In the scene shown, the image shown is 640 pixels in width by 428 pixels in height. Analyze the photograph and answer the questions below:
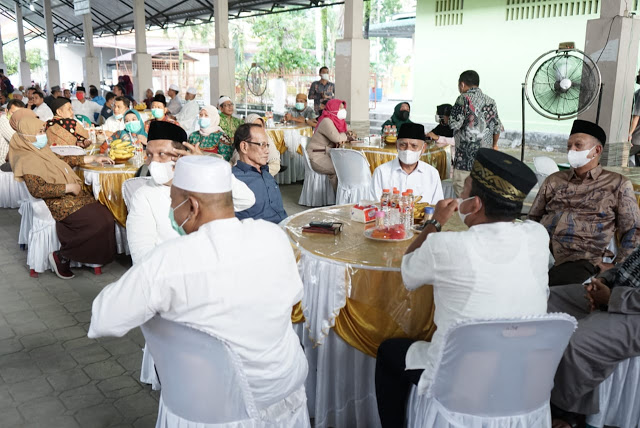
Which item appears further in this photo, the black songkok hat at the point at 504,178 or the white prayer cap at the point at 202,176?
the black songkok hat at the point at 504,178

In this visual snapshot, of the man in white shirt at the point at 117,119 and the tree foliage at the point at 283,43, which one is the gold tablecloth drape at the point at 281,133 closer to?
the man in white shirt at the point at 117,119

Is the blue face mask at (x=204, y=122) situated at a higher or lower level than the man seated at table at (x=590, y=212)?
higher

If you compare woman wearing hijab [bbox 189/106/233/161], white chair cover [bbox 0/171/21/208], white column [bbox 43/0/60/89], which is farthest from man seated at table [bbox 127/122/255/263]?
white column [bbox 43/0/60/89]

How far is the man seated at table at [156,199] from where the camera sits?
266 cm

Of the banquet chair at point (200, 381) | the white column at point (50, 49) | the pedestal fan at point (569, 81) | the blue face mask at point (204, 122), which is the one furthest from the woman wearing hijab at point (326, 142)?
the white column at point (50, 49)

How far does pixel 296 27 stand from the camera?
90.6 ft

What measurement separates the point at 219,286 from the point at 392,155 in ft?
15.7

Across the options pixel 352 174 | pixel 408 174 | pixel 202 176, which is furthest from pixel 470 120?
pixel 202 176

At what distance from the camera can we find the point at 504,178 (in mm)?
1885

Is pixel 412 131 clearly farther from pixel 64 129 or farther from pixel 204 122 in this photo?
pixel 64 129

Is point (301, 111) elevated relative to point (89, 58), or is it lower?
lower

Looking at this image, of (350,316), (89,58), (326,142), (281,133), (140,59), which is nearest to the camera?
(350,316)

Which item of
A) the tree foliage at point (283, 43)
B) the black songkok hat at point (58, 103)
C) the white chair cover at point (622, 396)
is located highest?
the tree foliage at point (283, 43)

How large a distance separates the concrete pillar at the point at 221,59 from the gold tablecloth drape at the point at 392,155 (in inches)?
245
